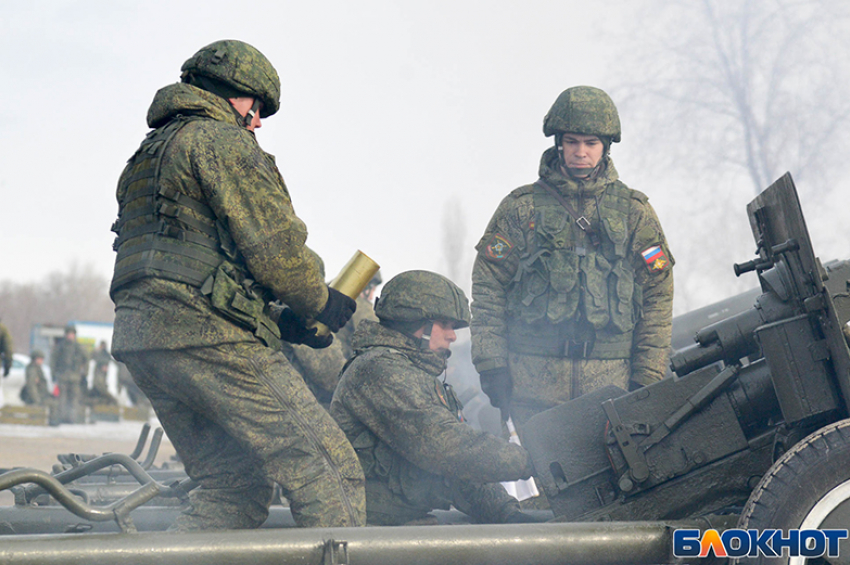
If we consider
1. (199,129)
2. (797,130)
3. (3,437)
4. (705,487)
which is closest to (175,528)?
(199,129)

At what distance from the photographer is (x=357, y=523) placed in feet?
9.64

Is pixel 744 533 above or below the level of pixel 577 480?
below

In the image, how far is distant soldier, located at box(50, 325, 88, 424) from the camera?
17.8m

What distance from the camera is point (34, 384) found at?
18.3 metres

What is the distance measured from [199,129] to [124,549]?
127 centimetres

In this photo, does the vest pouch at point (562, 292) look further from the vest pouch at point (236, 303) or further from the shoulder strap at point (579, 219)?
the vest pouch at point (236, 303)

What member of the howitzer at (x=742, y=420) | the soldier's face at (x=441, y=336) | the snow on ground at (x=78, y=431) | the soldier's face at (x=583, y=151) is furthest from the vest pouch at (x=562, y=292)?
the snow on ground at (x=78, y=431)

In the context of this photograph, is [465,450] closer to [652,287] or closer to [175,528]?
[175,528]

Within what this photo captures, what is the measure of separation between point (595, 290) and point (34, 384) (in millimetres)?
16720

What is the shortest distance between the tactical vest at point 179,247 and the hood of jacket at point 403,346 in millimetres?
787

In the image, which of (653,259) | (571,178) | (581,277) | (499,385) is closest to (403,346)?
(499,385)

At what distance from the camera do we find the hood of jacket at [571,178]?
425cm

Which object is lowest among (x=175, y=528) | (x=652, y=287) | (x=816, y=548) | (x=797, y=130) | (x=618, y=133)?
(x=816, y=548)

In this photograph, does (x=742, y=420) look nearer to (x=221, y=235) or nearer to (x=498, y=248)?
(x=498, y=248)
